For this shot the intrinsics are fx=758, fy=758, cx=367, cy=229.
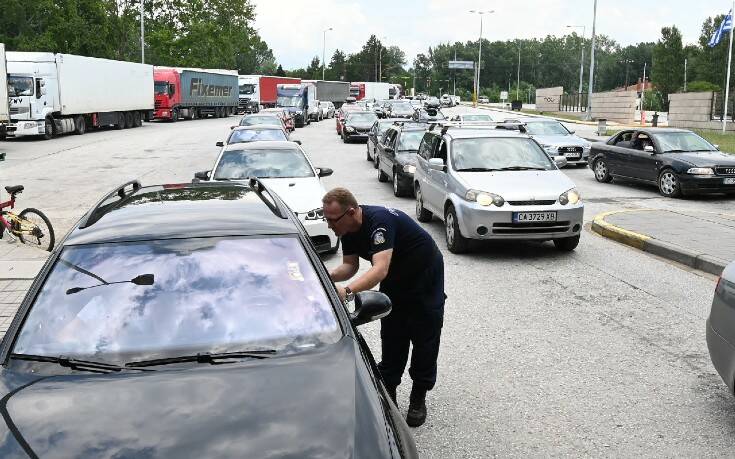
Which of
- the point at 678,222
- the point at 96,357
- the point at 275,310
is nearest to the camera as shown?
the point at 96,357

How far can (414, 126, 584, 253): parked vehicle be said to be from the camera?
9.84 metres

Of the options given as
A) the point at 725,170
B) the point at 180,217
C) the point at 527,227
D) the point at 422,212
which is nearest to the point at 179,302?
the point at 180,217

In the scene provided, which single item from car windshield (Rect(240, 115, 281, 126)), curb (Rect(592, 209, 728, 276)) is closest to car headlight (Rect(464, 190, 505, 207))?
curb (Rect(592, 209, 728, 276))

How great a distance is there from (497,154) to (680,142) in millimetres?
8110

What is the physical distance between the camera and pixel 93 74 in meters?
37.3

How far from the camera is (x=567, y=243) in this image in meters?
10.4

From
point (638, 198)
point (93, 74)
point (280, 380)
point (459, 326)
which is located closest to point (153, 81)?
point (93, 74)

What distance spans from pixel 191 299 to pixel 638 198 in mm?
14720

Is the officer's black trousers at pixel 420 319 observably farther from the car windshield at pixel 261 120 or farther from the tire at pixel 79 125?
the tire at pixel 79 125

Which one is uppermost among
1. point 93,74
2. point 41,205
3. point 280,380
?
point 93,74

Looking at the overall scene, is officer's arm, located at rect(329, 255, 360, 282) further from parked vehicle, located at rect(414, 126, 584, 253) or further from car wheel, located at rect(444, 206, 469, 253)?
car wheel, located at rect(444, 206, 469, 253)

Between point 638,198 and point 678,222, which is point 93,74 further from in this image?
point 678,222

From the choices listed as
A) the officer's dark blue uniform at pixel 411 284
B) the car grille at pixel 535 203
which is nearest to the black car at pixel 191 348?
the officer's dark blue uniform at pixel 411 284

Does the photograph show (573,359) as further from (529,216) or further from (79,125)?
(79,125)
